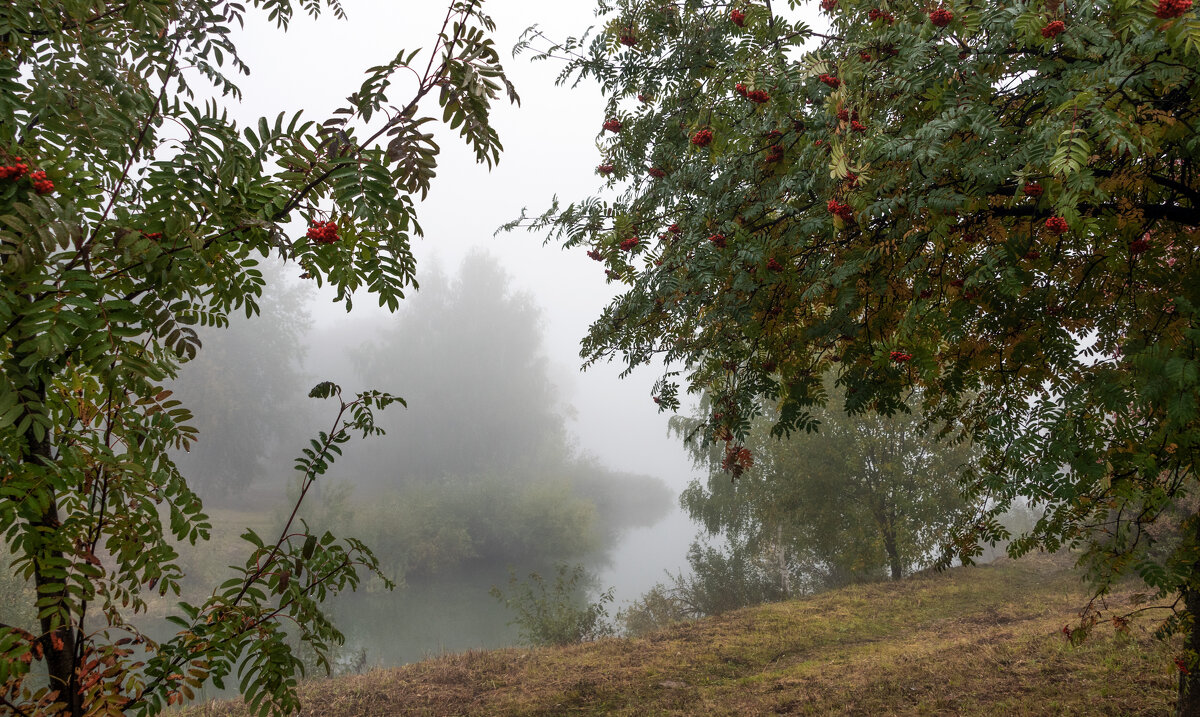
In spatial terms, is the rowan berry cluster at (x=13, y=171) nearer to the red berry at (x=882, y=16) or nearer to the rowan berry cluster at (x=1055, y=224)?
the red berry at (x=882, y=16)

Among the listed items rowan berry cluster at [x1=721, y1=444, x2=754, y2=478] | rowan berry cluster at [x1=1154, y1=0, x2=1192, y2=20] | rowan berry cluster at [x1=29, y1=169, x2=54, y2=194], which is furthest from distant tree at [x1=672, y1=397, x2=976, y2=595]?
rowan berry cluster at [x1=29, y1=169, x2=54, y2=194]

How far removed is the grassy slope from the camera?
4.52 m

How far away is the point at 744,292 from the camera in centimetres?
326

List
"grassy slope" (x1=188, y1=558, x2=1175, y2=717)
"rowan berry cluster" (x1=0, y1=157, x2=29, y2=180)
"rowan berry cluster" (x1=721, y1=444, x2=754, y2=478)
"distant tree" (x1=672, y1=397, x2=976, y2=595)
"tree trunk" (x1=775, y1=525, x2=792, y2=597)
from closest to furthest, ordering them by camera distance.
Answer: "rowan berry cluster" (x1=0, y1=157, x2=29, y2=180) < "rowan berry cluster" (x1=721, y1=444, x2=754, y2=478) < "grassy slope" (x1=188, y1=558, x2=1175, y2=717) < "distant tree" (x1=672, y1=397, x2=976, y2=595) < "tree trunk" (x1=775, y1=525, x2=792, y2=597)

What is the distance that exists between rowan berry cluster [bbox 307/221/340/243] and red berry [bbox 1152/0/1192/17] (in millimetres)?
2437

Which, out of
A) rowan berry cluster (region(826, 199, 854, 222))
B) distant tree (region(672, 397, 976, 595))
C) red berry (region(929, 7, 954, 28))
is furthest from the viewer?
distant tree (region(672, 397, 976, 595))

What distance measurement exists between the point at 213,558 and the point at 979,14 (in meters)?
25.8

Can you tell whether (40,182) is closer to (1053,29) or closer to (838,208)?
(838,208)

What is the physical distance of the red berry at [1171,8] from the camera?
1744 millimetres

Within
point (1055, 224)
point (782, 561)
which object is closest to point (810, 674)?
point (1055, 224)

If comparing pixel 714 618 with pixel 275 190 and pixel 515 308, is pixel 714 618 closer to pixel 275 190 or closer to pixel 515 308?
pixel 275 190

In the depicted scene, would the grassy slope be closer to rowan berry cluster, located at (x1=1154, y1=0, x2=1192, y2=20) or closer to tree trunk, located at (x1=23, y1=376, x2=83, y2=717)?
rowan berry cluster, located at (x1=1154, y1=0, x2=1192, y2=20)

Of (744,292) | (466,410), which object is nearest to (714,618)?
(744,292)

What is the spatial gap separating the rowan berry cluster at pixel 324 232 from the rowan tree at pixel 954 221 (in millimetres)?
1780
